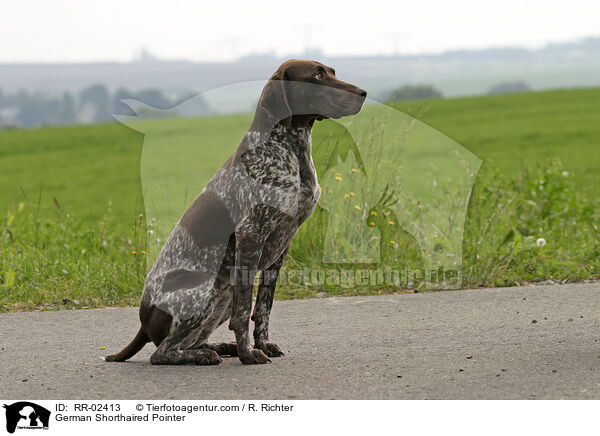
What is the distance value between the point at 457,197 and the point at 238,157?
3.76 m

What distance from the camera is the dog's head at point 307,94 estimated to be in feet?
15.4

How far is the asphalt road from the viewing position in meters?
4.57

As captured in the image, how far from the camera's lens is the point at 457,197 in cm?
814

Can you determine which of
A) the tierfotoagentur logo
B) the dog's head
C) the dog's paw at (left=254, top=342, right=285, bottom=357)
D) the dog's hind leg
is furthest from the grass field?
the dog's paw at (left=254, top=342, right=285, bottom=357)

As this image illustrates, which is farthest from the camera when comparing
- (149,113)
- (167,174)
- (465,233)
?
(465,233)

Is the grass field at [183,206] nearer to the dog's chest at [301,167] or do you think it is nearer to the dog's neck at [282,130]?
the dog's neck at [282,130]

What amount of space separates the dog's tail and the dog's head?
1.58 m

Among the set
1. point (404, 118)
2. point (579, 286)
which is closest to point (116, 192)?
point (404, 118)

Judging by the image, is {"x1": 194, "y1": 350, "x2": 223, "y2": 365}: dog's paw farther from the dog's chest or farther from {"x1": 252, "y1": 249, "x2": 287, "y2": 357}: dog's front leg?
the dog's chest

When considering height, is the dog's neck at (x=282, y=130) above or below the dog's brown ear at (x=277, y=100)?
below

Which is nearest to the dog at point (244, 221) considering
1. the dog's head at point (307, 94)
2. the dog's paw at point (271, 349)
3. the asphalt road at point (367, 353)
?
the dog's head at point (307, 94)

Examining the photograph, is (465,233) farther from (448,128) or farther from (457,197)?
(448,128)

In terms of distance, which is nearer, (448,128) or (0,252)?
(0,252)

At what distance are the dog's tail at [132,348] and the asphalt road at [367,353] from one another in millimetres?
72
